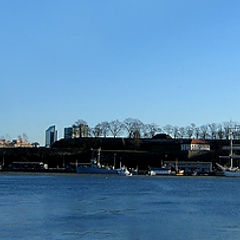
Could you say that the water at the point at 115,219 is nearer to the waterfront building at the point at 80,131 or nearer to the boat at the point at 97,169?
the boat at the point at 97,169

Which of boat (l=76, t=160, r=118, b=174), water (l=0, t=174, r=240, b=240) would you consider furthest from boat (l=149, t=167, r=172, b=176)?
water (l=0, t=174, r=240, b=240)

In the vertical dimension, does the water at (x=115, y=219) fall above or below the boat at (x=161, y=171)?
above

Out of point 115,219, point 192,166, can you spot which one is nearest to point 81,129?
point 192,166

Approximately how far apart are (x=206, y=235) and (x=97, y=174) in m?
97.4

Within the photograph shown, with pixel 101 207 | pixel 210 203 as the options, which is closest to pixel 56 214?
pixel 101 207

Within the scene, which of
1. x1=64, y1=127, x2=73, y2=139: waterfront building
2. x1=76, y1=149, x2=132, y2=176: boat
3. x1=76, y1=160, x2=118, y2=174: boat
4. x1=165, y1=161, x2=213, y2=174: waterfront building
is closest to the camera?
x1=76, y1=149, x2=132, y2=176: boat

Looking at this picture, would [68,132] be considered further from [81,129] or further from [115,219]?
[115,219]

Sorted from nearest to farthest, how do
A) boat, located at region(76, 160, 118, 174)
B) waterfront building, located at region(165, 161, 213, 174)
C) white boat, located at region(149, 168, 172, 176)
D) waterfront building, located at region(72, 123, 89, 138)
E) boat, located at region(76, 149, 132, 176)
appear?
boat, located at region(76, 149, 132, 176), boat, located at region(76, 160, 118, 174), white boat, located at region(149, 168, 172, 176), waterfront building, located at region(165, 161, 213, 174), waterfront building, located at region(72, 123, 89, 138)

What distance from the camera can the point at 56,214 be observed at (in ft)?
118

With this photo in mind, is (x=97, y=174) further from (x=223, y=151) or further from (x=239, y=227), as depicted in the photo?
(x=239, y=227)

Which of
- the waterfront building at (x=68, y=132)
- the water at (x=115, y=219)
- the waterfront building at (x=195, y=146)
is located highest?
the waterfront building at (x=68, y=132)

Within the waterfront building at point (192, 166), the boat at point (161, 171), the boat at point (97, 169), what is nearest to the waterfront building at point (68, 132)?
the boat at point (97, 169)

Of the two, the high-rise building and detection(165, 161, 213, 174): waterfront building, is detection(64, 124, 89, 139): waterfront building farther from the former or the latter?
detection(165, 161, 213, 174): waterfront building

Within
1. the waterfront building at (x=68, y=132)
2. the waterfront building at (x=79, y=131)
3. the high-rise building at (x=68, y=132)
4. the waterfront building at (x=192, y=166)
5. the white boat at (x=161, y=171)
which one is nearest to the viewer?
the white boat at (x=161, y=171)
